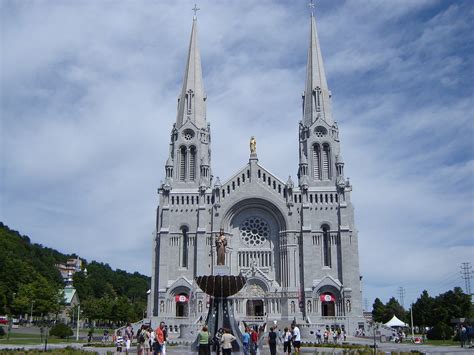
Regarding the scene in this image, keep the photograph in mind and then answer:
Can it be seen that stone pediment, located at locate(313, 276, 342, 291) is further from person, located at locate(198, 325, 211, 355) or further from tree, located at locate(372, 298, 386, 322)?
person, located at locate(198, 325, 211, 355)

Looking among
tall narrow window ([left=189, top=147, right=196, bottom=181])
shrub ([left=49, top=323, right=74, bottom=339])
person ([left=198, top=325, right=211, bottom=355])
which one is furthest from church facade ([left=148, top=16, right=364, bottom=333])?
person ([left=198, top=325, right=211, bottom=355])

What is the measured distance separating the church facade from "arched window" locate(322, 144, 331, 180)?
0.13 meters

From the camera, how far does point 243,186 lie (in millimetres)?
65625

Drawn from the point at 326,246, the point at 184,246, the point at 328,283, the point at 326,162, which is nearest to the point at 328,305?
the point at 328,283

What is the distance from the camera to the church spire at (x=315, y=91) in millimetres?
69062

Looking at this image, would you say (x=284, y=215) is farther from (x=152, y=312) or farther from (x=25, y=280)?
(x=25, y=280)

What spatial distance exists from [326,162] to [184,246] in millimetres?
20253

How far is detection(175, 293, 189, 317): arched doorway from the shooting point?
6184 cm

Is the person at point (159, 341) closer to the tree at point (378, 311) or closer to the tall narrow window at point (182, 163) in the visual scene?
the tall narrow window at point (182, 163)

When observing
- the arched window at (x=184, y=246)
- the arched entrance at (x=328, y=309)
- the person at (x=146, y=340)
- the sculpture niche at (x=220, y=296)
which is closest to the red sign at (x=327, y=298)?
the arched entrance at (x=328, y=309)

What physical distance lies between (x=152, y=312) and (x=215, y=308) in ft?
120

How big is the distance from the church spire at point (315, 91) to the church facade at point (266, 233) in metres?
0.18

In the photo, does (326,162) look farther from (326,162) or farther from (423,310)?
(423,310)

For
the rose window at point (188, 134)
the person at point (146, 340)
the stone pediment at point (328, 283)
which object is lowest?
the person at point (146, 340)
